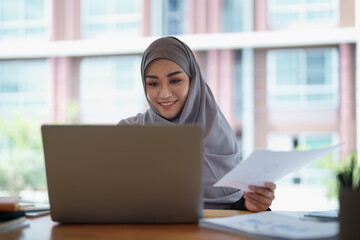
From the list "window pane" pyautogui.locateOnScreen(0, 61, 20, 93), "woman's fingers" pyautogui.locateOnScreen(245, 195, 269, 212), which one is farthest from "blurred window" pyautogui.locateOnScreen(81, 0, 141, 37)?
"woman's fingers" pyautogui.locateOnScreen(245, 195, 269, 212)

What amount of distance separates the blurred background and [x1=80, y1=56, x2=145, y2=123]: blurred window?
2 cm

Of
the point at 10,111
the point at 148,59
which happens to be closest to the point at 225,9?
the point at 10,111

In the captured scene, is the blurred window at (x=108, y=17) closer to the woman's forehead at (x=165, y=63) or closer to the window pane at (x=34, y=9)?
the window pane at (x=34, y=9)

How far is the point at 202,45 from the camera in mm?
6406

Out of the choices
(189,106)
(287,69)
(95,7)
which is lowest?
(189,106)

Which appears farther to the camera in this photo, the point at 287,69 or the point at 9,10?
the point at 9,10

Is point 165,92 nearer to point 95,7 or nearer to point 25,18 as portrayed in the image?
point 95,7

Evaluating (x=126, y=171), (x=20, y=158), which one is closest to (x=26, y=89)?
(x=20, y=158)

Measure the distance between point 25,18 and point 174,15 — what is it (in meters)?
2.58

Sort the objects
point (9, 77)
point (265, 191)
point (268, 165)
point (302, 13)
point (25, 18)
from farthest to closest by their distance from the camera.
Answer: point (9, 77)
point (25, 18)
point (302, 13)
point (265, 191)
point (268, 165)

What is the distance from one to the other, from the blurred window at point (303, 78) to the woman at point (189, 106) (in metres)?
4.96

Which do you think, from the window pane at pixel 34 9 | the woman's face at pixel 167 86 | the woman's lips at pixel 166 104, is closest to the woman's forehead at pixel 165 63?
the woman's face at pixel 167 86

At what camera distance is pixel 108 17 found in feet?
22.2

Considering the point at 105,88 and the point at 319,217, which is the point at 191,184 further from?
the point at 105,88
